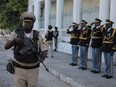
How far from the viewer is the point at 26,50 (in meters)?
5.43

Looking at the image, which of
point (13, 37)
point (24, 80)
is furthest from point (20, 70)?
point (13, 37)

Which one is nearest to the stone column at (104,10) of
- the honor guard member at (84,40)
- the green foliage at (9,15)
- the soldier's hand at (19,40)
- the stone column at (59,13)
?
the honor guard member at (84,40)

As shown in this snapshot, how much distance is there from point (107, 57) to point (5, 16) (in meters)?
34.2

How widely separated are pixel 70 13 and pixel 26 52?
17313 mm

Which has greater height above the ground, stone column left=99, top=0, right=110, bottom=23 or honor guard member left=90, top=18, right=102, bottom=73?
stone column left=99, top=0, right=110, bottom=23

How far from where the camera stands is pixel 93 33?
12.4 metres

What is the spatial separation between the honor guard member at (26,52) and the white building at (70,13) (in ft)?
30.0

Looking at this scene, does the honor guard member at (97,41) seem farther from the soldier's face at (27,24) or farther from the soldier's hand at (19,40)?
the soldier's hand at (19,40)

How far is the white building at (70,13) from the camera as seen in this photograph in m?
15.6

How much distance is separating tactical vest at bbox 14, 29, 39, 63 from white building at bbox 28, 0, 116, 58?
9.18 m

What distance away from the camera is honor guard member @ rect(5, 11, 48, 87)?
5.46 meters

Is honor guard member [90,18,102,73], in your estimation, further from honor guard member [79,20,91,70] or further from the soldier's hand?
the soldier's hand

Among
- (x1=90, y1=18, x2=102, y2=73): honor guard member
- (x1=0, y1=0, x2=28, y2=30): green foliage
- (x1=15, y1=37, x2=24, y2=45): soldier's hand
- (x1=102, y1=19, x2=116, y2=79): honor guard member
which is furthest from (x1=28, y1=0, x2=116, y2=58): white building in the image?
(x1=0, y1=0, x2=28, y2=30): green foliage

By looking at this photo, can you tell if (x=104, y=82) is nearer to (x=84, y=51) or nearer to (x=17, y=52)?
(x=84, y=51)
